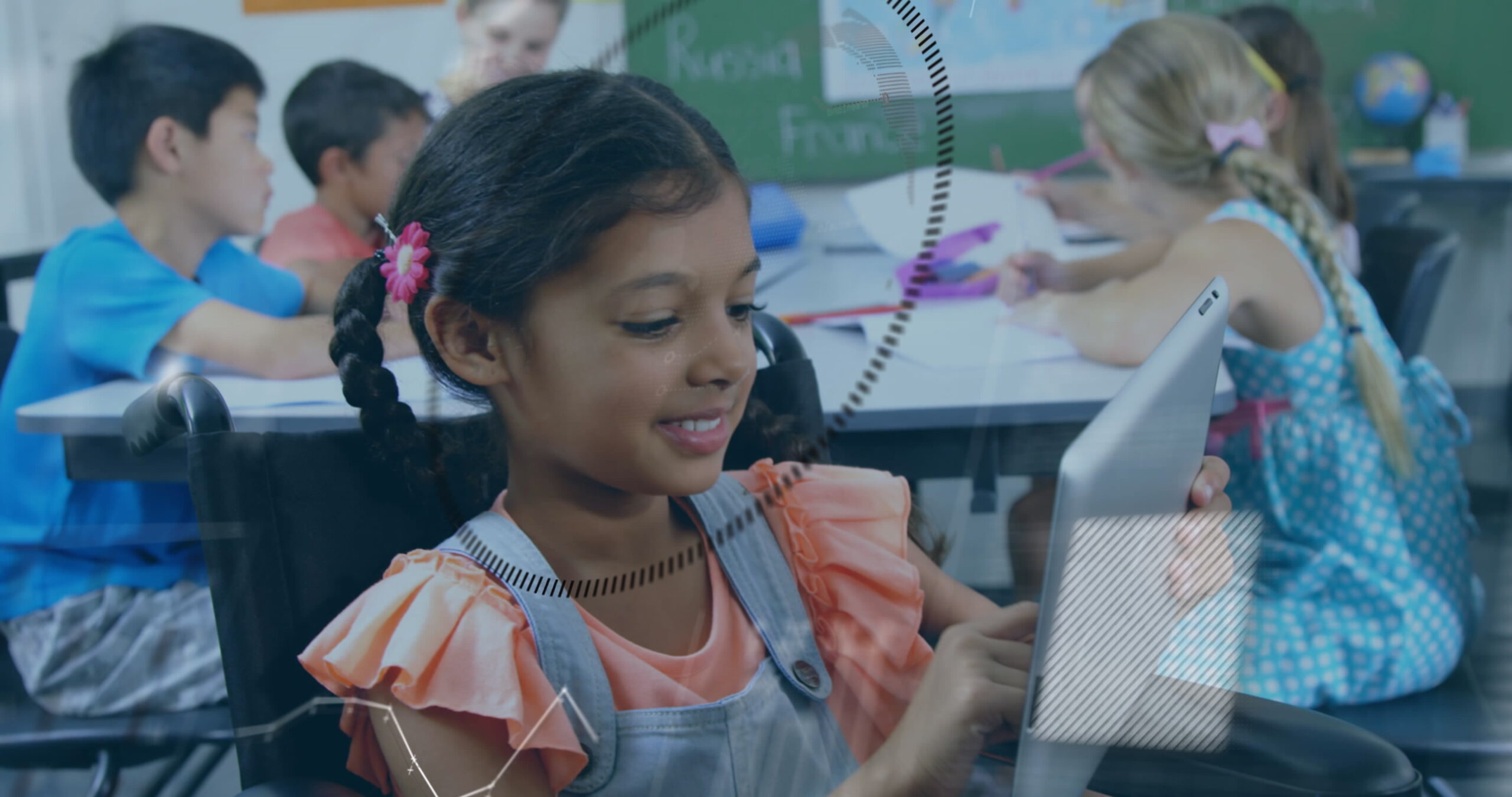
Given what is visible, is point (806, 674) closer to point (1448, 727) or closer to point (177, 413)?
point (177, 413)

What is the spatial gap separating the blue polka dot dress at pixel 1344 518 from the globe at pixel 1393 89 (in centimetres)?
143

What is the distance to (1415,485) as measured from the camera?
112 centimetres

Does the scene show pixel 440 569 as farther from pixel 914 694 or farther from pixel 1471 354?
pixel 1471 354

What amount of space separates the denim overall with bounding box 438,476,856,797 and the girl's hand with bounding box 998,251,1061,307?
604mm

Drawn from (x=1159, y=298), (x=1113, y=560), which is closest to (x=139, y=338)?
(x=1113, y=560)

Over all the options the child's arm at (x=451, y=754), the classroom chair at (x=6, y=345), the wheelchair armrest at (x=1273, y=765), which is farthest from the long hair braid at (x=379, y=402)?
the classroom chair at (x=6, y=345)

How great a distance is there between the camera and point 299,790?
61cm

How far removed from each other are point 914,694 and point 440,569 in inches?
10.9

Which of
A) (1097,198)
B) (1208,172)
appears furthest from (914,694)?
(1097,198)

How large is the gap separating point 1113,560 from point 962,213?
0.55 metres

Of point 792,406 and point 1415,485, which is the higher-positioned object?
point 792,406

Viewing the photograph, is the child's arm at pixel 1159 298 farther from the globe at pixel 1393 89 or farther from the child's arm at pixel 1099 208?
the globe at pixel 1393 89
